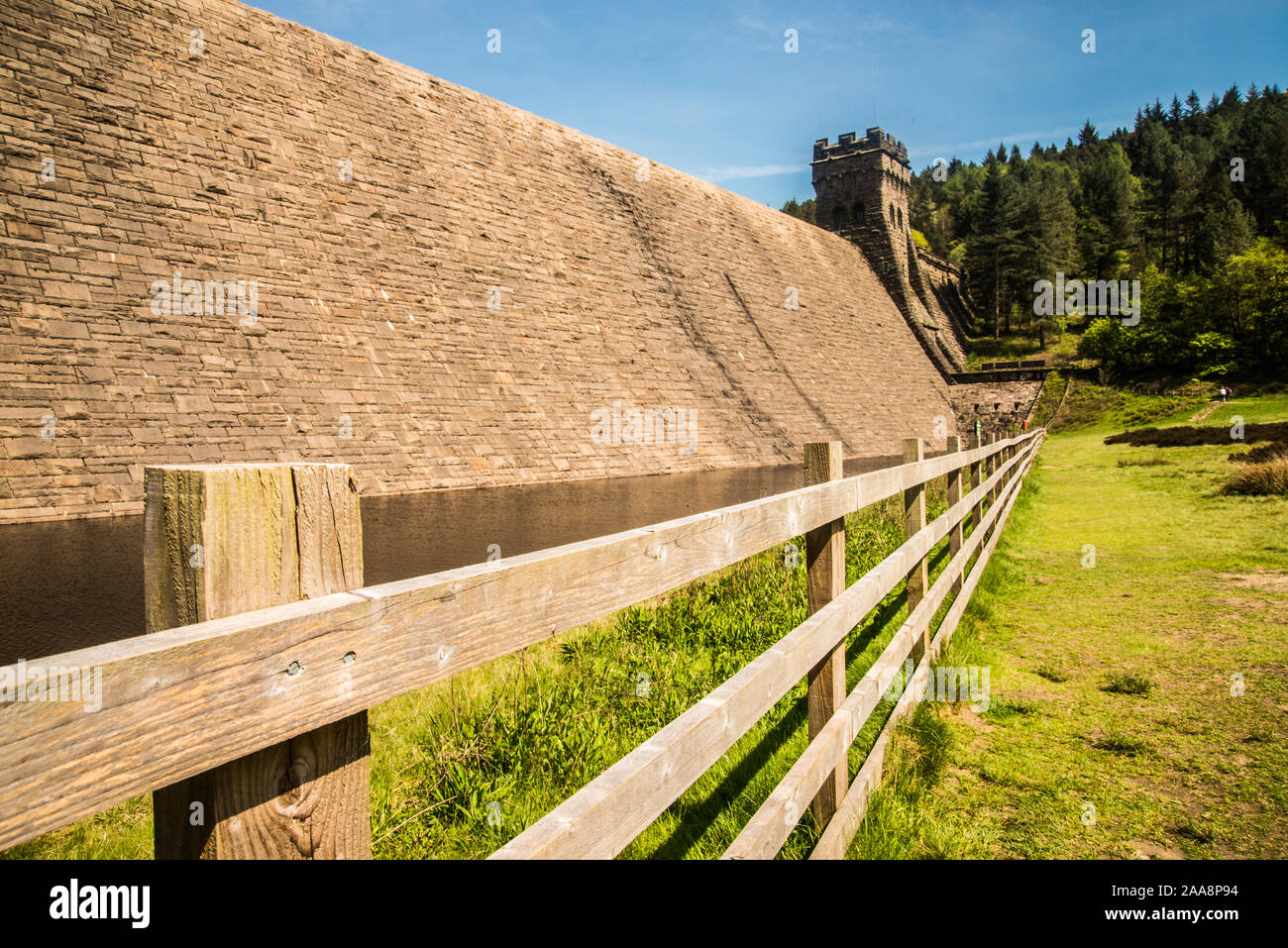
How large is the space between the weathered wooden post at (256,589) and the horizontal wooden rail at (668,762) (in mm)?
295

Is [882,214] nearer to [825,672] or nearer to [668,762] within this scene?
[825,672]

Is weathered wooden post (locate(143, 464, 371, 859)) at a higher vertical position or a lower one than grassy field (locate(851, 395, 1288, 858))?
higher

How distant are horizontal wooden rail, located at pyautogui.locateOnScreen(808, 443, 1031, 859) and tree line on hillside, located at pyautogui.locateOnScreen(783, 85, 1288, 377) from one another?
5369cm

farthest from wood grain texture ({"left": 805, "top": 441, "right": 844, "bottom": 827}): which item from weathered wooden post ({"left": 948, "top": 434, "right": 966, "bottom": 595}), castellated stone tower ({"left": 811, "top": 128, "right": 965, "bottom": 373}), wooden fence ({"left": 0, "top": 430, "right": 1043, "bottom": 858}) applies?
castellated stone tower ({"left": 811, "top": 128, "right": 965, "bottom": 373})

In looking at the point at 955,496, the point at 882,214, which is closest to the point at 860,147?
the point at 882,214

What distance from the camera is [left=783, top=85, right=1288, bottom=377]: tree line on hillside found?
48812mm

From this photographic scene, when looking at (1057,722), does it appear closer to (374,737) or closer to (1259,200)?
(374,737)

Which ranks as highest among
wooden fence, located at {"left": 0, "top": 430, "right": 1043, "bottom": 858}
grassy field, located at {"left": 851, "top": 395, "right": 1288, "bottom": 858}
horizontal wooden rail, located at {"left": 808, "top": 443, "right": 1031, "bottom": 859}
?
wooden fence, located at {"left": 0, "top": 430, "right": 1043, "bottom": 858}

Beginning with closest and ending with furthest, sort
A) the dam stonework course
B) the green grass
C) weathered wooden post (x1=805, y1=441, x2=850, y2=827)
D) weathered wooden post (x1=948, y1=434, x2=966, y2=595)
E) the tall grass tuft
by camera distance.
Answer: weathered wooden post (x1=805, y1=441, x2=850, y2=827) → the green grass → weathered wooden post (x1=948, y1=434, x2=966, y2=595) → the tall grass tuft → the dam stonework course

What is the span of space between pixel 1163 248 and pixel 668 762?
9160cm

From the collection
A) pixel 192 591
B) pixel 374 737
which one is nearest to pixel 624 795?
pixel 192 591

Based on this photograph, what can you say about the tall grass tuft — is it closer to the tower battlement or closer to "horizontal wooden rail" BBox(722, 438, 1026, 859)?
"horizontal wooden rail" BBox(722, 438, 1026, 859)

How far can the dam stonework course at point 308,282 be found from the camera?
1148 cm

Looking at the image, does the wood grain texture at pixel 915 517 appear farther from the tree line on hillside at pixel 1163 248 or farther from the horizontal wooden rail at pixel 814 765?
the tree line on hillside at pixel 1163 248
